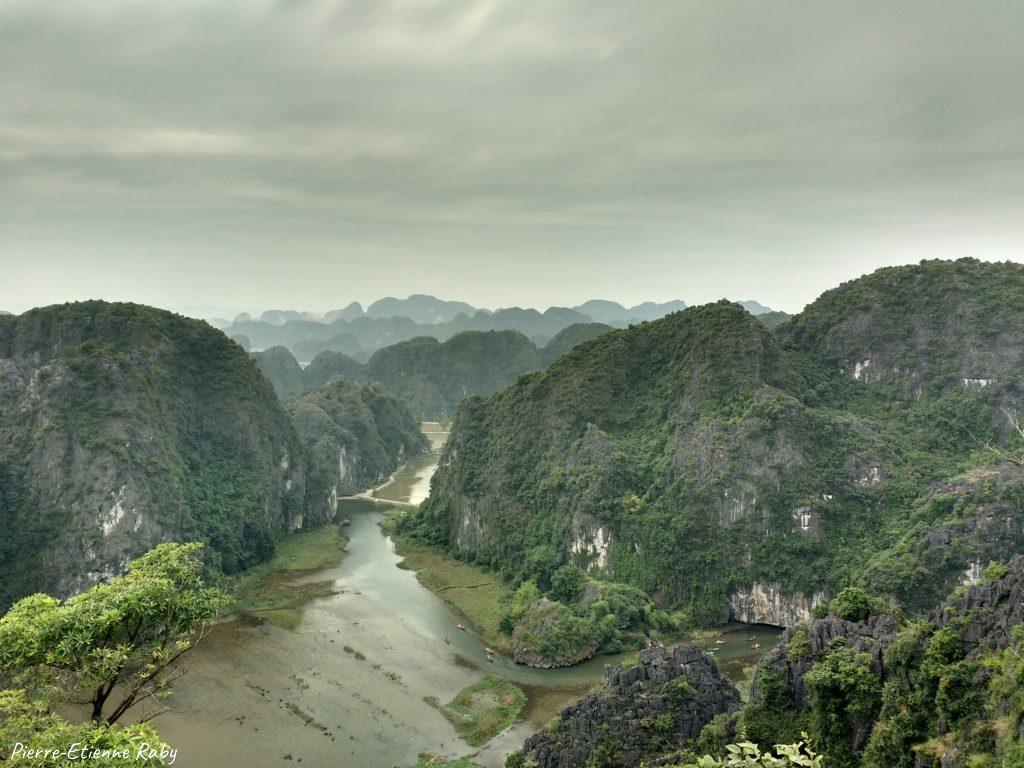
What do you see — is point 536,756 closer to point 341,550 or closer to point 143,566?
point 143,566

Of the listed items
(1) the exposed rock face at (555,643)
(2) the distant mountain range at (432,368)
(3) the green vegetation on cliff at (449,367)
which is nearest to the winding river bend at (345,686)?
(1) the exposed rock face at (555,643)

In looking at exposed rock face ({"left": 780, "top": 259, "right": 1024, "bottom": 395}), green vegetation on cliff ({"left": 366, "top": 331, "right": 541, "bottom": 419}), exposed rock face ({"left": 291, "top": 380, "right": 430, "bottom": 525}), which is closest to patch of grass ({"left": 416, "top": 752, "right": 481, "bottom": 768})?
exposed rock face ({"left": 291, "top": 380, "right": 430, "bottom": 525})

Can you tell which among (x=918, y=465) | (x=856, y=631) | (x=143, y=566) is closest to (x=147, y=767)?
(x=143, y=566)

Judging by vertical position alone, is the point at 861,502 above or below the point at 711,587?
above

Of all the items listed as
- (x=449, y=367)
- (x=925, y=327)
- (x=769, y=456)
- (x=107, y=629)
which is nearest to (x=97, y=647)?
(x=107, y=629)

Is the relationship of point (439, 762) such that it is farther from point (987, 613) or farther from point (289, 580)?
point (289, 580)

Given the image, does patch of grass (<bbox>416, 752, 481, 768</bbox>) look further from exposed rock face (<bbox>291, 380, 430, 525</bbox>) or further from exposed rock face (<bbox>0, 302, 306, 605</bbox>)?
exposed rock face (<bbox>291, 380, 430, 525</bbox>)

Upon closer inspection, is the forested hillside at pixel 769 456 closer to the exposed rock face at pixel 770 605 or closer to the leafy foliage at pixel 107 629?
the exposed rock face at pixel 770 605
